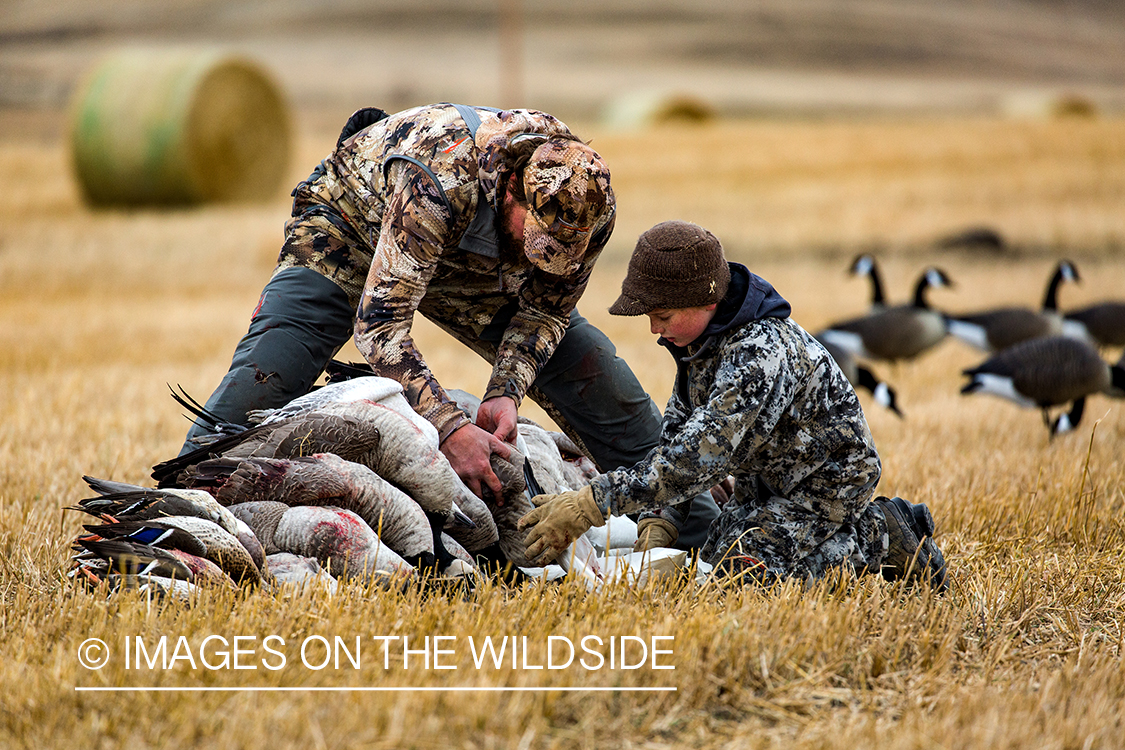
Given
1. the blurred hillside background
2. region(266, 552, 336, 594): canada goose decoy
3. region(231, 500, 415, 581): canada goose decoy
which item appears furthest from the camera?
the blurred hillside background

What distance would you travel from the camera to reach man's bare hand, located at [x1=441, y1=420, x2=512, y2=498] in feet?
13.4

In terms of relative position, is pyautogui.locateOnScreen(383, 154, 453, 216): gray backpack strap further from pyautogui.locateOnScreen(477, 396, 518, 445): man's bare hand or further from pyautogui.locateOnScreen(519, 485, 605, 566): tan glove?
pyautogui.locateOnScreen(519, 485, 605, 566): tan glove

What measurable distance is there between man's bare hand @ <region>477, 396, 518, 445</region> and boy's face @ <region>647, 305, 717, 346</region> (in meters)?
0.82

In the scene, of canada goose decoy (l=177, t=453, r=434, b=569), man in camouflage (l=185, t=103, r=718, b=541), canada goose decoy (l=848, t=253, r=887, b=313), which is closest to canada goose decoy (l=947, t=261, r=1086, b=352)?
canada goose decoy (l=848, t=253, r=887, b=313)

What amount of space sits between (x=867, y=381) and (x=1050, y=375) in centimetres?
142

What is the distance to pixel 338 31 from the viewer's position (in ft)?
235

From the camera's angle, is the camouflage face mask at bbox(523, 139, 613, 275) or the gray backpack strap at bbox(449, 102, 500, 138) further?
the gray backpack strap at bbox(449, 102, 500, 138)

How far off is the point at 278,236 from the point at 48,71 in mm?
41232

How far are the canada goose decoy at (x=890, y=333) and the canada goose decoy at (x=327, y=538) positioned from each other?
6.97 m

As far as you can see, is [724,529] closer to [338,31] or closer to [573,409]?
[573,409]

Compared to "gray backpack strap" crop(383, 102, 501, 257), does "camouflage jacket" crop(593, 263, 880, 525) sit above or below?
below

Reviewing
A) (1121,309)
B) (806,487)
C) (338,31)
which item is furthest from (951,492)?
(338,31)
